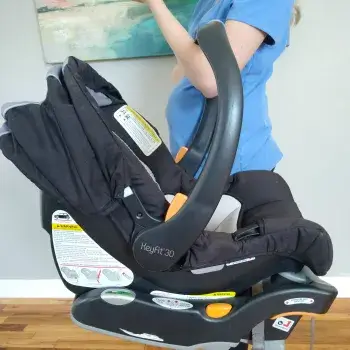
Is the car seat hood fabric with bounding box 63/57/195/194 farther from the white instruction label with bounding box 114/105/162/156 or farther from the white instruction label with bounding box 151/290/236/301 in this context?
the white instruction label with bounding box 151/290/236/301

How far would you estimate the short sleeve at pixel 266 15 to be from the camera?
2.59 feet

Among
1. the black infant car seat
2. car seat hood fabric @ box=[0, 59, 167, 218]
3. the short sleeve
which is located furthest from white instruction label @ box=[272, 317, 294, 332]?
the short sleeve

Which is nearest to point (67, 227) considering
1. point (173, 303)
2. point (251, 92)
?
point (173, 303)

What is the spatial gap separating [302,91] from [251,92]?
2.21 feet

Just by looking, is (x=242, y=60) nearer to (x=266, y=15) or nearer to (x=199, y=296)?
(x=266, y=15)

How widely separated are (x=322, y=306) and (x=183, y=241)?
26 centimetres

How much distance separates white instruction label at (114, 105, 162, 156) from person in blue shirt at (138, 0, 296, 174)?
12 centimetres

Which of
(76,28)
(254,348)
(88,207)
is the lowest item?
(254,348)

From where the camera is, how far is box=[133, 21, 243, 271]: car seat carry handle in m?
0.53

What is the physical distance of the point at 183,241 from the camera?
576 millimetres

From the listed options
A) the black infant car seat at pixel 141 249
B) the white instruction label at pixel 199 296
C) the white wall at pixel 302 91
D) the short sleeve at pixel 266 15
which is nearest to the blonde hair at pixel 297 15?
the white wall at pixel 302 91

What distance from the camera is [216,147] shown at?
1.74 ft

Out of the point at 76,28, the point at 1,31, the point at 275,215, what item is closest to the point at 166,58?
the point at 76,28

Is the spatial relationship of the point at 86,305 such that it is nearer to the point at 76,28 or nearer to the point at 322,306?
the point at 322,306
